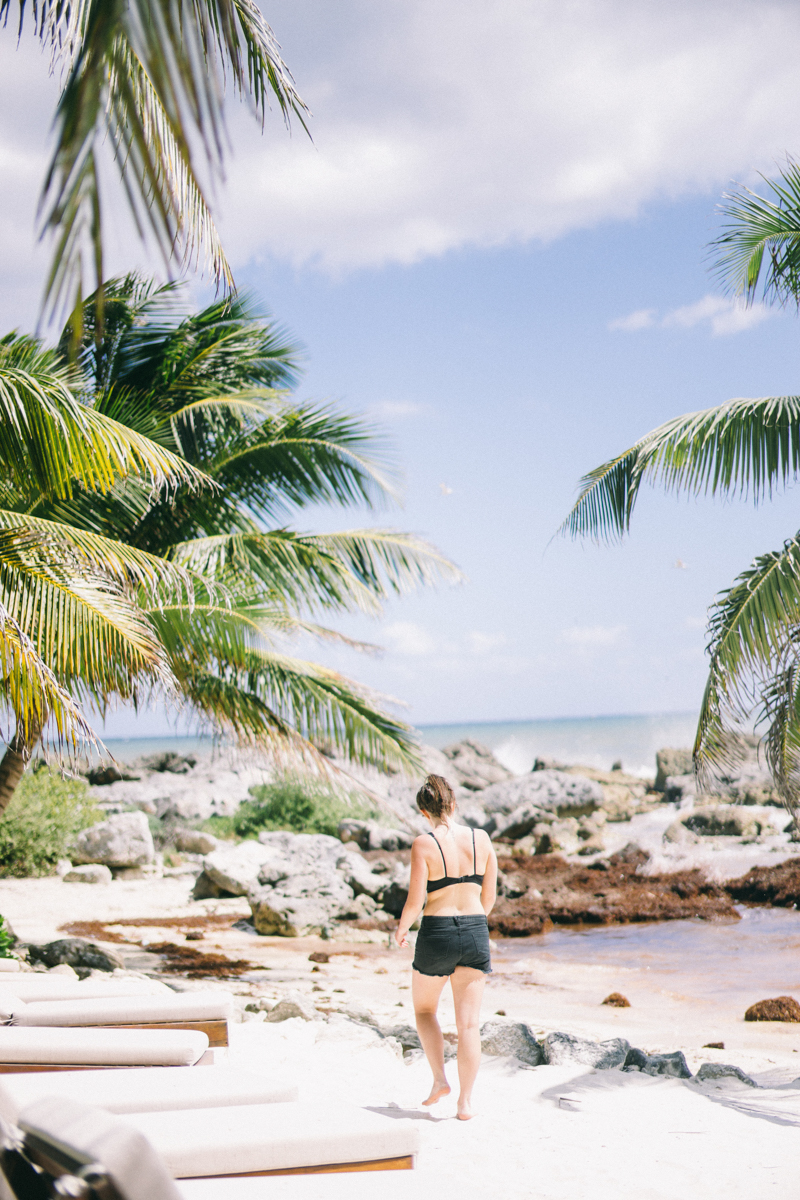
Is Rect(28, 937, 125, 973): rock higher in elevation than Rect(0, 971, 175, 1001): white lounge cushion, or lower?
lower

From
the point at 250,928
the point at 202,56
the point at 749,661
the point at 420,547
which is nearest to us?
the point at 202,56

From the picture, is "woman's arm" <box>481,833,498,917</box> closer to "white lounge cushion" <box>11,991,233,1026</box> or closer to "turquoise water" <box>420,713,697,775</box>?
"white lounge cushion" <box>11,991,233,1026</box>

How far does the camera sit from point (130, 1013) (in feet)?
16.4

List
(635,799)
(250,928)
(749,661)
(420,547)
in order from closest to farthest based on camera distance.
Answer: (749,661) < (420,547) < (250,928) < (635,799)

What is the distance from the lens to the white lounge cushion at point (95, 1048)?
4.31 metres

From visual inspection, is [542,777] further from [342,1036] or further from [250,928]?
[342,1036]

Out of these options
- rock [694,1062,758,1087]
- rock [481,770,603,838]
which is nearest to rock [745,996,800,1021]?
rock [694,1062,758,1087]

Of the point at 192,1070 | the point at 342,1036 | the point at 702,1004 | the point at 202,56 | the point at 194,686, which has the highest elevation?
the point at 202,56

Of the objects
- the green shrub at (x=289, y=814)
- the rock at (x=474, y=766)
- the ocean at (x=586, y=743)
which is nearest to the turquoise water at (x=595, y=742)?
the ocean at (x=586, y=743)

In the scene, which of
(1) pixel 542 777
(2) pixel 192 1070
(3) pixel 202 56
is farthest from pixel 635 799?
(3) pixel 202 56

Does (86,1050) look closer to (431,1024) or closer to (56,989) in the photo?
(56,989)

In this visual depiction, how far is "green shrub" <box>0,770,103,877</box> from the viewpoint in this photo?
55.6 ft

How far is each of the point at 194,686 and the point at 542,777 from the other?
21.7 metres

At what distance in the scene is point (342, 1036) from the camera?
724cm
